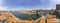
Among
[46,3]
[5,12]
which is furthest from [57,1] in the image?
[5,12]

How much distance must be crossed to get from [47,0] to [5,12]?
0.89 meters

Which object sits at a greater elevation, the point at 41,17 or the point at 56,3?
the point at 56,3

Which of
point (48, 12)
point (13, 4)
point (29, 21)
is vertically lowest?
point (29, 21)

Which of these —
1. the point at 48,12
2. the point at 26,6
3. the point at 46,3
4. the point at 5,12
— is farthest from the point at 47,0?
the point at 5,12

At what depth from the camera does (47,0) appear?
2.64 metres

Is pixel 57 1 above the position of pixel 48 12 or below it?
above

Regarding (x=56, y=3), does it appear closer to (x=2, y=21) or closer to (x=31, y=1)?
(x=31, y=1)

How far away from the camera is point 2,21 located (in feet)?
8.71

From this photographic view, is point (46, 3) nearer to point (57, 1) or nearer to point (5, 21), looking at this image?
point (57, 1)

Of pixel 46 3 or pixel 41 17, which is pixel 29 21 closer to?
pixel 41 17

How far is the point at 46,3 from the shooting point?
104 inches

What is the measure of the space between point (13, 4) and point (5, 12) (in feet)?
0.76

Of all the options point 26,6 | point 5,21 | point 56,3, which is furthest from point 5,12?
point 56,3

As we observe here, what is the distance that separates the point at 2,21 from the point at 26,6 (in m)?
0.58
